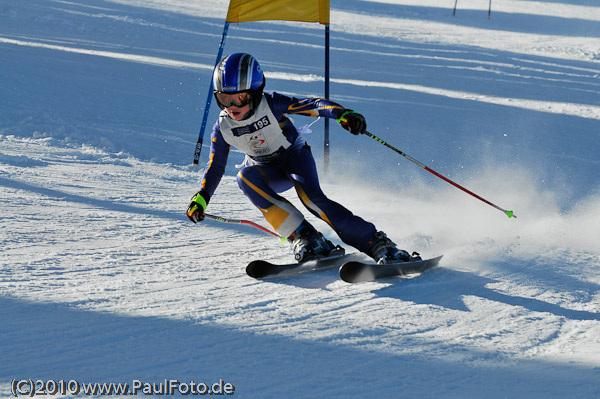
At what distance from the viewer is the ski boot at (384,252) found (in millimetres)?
3979

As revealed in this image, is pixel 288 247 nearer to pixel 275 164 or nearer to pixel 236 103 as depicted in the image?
pixel 275 164

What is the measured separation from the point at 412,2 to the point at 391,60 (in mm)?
24031

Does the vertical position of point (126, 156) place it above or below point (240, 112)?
below

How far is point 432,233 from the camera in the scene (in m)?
5.05

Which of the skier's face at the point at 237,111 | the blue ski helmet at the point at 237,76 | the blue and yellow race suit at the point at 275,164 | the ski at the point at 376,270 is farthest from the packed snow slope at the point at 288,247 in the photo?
the blue ski helmet at the point at 237,76

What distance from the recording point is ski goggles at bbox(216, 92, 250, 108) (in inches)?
159

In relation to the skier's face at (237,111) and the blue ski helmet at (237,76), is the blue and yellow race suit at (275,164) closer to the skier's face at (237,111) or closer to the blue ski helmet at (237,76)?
the skier's face at (237,111)

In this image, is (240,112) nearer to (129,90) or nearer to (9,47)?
(129,90)

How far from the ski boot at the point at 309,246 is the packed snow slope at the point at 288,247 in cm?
16

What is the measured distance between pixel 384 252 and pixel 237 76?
136 centimetres

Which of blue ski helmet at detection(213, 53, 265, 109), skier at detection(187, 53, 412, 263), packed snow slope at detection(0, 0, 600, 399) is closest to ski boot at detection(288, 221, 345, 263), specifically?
skier at detection(187, 53, 412, 263)

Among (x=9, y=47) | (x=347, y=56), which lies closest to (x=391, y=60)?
(x=347, y=56)

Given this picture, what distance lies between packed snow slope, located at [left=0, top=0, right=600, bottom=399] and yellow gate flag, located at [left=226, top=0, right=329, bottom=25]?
164 cm

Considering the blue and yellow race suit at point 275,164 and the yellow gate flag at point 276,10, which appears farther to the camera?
the yellow gate flag at point 276,10
